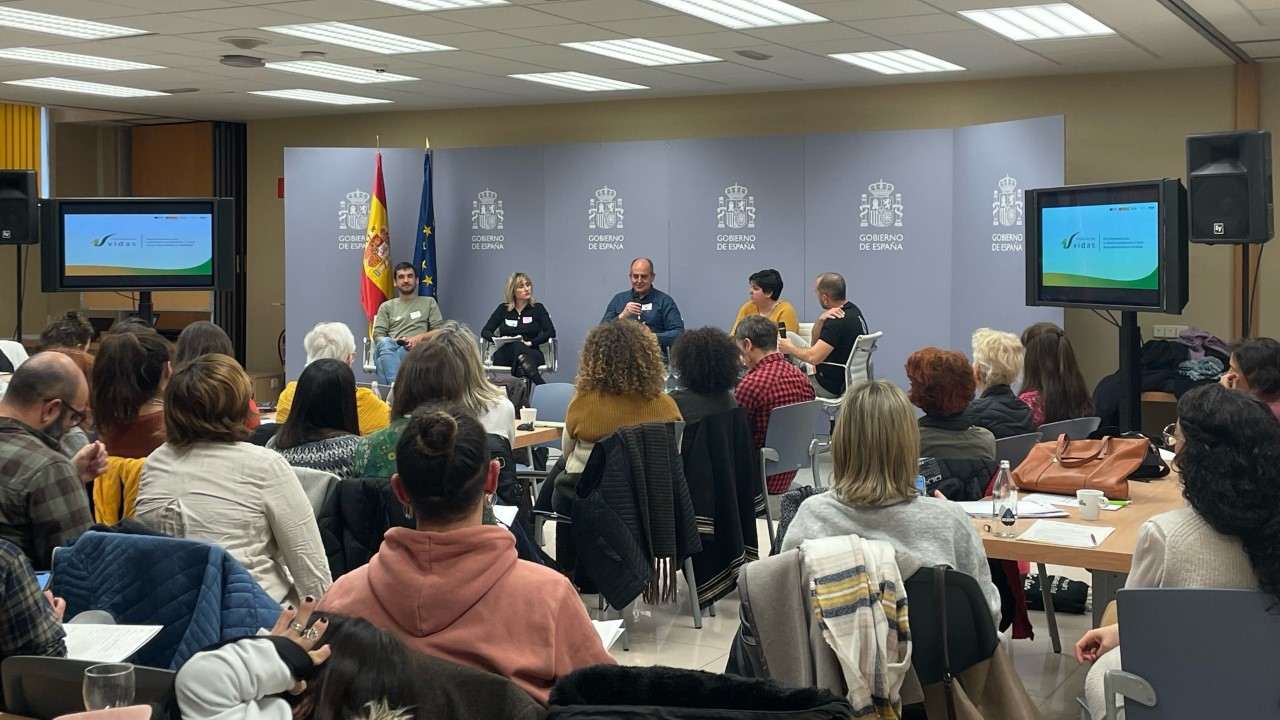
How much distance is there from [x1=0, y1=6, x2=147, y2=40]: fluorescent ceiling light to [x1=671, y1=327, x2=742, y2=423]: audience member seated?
14.6 ft

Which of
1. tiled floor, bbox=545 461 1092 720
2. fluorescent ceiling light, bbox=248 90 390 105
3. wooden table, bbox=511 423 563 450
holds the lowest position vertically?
tiled floor, bbox=545 461 1092 720

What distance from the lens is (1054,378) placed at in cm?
579

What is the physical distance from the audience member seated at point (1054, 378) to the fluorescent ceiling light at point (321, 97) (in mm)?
7712

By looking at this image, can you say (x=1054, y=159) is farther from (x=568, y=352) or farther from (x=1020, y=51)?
(x=568, y=352)

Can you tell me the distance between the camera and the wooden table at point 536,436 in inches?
253

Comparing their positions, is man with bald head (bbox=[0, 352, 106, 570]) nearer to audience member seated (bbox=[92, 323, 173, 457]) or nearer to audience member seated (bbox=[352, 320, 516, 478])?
audience member seated (bbox=[92, 323, 173, 457])

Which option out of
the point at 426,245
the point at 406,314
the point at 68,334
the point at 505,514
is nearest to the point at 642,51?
the point at 406,314

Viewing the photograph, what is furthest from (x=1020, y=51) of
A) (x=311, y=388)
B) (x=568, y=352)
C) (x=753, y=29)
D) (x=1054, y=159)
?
Answer: (x=311, y=388)

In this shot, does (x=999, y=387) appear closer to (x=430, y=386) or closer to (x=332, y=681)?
(x=430, y=386)

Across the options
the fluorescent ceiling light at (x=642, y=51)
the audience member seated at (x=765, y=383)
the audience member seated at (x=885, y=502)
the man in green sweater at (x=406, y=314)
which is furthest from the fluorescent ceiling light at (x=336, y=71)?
the audience member seated at (x=885, y=502)

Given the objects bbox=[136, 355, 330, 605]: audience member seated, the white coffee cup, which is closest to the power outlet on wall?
the white coffee cup

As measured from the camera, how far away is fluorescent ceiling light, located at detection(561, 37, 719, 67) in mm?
8750

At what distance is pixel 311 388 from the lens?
4.48 metres

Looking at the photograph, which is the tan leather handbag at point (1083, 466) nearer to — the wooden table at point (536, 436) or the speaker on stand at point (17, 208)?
the wooden table at point (536, 436)
